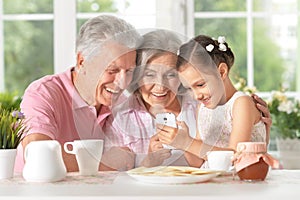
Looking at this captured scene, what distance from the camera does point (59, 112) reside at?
7.59ft

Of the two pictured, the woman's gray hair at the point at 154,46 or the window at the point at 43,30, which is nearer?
the woman's gray hair at the point at 154,46

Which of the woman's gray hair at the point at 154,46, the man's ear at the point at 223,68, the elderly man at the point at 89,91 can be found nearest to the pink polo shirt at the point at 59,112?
the elderly man at the point at 89,91

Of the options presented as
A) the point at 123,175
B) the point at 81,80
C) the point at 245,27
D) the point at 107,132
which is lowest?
the point at 123,175

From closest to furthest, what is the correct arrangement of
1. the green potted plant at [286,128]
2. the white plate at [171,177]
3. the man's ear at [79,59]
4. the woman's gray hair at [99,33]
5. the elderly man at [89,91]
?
the white plate at [171,177] < the elderly man at [89,91] < the woman's gray hair at [99,33] < the man's ear at [79,59] < the green potted plant at [286,128]

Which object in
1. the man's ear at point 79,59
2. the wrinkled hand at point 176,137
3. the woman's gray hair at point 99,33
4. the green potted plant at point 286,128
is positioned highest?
the woman's gray hair at point 99,33

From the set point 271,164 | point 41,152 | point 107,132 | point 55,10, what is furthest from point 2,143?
point 55,10

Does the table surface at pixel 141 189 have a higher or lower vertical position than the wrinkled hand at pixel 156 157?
lower

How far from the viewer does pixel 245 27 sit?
158 inches

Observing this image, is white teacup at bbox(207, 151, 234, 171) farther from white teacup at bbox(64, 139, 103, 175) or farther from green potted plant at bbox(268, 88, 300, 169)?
green potted plant at bbox(268, 88, 300, 169)

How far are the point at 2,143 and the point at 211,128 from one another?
0.61 metres

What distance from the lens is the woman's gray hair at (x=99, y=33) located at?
6.61 ft

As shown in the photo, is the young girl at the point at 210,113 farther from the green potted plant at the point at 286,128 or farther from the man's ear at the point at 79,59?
the green potted plant at the point at 286,128

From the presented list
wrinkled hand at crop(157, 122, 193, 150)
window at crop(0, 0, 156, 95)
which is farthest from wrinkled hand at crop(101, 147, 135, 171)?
window at crop(0, 0, 156, 95)

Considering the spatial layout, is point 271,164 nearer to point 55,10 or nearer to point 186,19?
point 186,19
